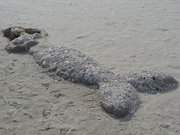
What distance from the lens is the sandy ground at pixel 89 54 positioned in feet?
9.94

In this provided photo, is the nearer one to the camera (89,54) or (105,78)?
(105,78)

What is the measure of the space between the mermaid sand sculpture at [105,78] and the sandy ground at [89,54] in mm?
96

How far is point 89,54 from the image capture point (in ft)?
14.6

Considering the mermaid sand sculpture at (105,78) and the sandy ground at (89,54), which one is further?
the mermaid sand sculpture at (105,78)

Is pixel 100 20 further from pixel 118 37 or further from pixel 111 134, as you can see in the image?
pixel 111 134

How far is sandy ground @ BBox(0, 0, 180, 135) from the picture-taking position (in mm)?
3029

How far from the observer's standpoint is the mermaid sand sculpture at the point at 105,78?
3207 mm

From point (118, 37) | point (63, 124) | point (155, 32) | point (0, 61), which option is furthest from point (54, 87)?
point (155, 32)

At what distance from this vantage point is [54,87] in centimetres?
366

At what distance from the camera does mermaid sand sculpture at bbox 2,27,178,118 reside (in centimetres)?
321

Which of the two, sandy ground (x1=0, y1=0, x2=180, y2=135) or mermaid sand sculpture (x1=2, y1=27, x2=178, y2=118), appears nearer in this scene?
sandy ground (x1=0, y1=0, x2=180, y2=135)

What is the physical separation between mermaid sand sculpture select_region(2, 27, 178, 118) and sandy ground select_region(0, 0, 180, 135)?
0.10 m

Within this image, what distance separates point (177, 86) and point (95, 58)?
1.18m

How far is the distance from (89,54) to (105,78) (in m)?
0.90
